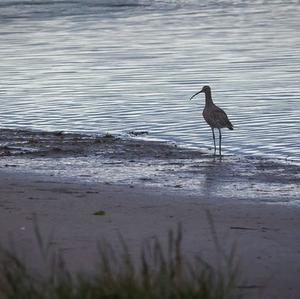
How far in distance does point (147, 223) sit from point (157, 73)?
44.0 feet

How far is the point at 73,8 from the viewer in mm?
43375

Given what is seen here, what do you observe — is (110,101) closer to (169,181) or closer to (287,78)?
(287,78)

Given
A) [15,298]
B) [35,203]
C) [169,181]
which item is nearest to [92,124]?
[169,181]

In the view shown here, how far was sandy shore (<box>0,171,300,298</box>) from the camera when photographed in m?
8.70

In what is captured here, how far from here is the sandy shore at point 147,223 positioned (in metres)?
8.70

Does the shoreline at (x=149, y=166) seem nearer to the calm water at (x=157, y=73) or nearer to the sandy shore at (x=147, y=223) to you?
the sandy shore at (x=147, y=223)

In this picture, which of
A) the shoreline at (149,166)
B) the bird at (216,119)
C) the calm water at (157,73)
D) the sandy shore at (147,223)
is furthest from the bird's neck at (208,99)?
the sandy shore at (147,223)

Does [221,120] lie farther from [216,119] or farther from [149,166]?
[149,166]

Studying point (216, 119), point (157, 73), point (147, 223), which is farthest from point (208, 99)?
point (147, 223)

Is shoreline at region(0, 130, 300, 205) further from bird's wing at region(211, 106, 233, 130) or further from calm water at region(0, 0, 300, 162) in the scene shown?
calm water at region(0, 0, 300, 162)

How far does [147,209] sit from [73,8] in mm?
33128

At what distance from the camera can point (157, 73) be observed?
23359 millimetres

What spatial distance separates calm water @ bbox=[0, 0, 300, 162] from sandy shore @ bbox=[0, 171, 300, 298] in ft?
11.8

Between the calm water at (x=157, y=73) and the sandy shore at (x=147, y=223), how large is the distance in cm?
361
